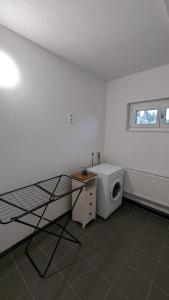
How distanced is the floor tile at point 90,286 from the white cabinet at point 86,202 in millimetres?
668

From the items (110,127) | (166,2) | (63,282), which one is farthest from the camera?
(110,127)

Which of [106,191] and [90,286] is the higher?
[106,191]

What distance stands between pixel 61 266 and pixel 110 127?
7.84ft

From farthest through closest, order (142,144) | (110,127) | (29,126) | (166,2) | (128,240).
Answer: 1. (110,127)
2. (142,144)
3. (128,240)
4. (29,126)
5. (166,2)

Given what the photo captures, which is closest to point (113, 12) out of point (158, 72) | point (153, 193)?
point (158, 72)

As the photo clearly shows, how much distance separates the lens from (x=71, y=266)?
4.93 ft

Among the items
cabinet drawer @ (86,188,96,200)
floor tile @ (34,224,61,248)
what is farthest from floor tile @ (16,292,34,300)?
cabinet drawer @ (86,188,96,200)

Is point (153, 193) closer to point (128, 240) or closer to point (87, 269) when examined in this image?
point (128, 240)

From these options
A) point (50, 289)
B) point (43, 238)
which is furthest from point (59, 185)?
point (50, 289)

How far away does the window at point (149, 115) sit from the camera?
2299mm

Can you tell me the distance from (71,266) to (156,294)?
84 cm

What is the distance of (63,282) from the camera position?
4.41 ft

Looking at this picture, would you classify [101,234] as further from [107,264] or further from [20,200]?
[20,200]

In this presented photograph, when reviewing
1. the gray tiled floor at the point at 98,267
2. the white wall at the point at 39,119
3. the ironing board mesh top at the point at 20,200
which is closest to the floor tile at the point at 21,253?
the gray tiled floor at the point at 98,267
